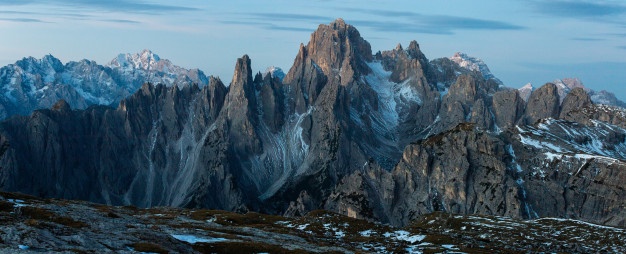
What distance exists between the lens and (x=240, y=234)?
10125cm

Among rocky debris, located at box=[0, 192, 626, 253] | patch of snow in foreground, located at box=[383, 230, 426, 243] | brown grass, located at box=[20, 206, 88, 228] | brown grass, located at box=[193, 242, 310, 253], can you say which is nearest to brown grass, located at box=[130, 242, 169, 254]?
rocky debris, located at box=[0, 192, 626, 253]

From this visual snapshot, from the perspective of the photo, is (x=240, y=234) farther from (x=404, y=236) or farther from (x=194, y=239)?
(x=404, y=236)

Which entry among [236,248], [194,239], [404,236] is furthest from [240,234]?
[404,236]

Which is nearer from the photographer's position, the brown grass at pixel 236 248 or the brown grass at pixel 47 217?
the brown grass at pixel 236 248

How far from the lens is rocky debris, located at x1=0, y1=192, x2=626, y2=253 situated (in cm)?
6762

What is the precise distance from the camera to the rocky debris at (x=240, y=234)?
67.6 metres

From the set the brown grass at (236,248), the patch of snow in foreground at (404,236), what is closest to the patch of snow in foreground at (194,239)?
the brown grass at (236,248)

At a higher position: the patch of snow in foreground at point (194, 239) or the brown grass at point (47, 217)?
the brown grass at point (47, 217)

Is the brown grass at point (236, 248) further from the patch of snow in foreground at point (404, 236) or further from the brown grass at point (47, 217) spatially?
the patch of snow in foreground at point (404, 236)

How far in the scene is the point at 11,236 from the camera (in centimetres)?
6325

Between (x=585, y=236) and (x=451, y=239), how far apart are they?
57402 mm

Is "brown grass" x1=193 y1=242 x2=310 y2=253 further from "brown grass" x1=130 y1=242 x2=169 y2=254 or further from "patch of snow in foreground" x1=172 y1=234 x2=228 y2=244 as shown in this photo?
"brown grass" x1=130 y1=242 x2=169 y2=254

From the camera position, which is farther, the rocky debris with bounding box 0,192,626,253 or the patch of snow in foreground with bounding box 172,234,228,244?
the patch of snow in foreground with bounding box 172,234,228,244

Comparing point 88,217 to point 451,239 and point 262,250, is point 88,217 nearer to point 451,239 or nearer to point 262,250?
point 262,250
